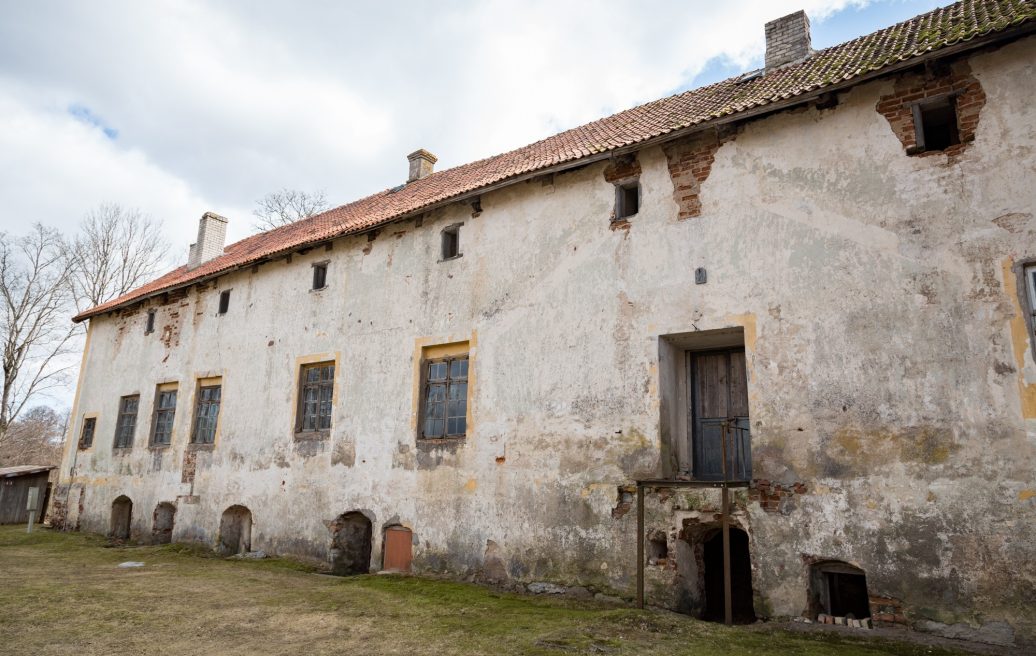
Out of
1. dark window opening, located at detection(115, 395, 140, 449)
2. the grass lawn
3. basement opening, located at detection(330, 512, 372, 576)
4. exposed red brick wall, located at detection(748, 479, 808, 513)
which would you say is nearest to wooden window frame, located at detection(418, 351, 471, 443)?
basement opening, located at detection(330, 512, 372, 576)

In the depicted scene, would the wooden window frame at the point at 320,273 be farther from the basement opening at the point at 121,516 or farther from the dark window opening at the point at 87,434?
the dark window opening at the point at 87,434

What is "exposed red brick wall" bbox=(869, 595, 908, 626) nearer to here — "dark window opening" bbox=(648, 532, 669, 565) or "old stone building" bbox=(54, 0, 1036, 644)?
"old stone building" bbox=(54, 0, 1036, 644)

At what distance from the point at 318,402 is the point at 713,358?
7227 millimetres

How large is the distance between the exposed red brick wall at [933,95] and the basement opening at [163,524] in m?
14.9

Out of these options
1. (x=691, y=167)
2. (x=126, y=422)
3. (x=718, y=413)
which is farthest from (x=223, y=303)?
(x=718, y=413)

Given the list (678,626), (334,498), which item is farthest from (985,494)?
(334,498)

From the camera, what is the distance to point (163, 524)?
49.2 ft

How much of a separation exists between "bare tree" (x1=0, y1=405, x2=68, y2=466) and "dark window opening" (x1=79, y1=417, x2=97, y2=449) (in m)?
18.4

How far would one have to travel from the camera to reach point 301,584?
10102mm

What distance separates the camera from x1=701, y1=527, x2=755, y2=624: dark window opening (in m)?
8.38

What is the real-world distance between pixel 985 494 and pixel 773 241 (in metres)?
3.36

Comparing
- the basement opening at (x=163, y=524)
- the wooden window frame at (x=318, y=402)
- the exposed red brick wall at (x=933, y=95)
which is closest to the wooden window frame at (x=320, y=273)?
the wooden window frame at (x=318, y=402)

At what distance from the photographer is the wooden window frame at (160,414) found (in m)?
15.6

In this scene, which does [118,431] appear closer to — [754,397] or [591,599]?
[591,599]
